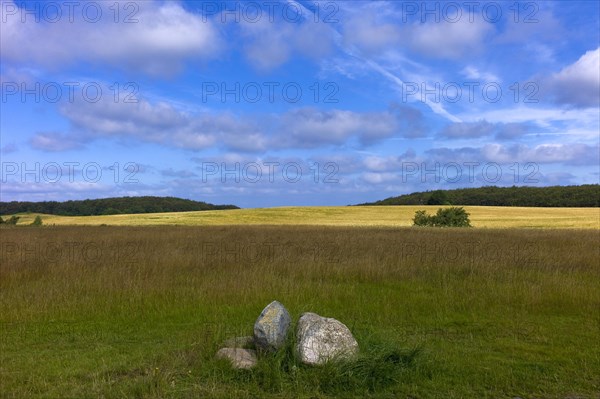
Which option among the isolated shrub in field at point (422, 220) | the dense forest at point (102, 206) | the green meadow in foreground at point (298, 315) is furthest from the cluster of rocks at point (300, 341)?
the dense forest at point (102, 206)

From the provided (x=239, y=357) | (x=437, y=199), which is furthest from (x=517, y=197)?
(x=239, y=357)

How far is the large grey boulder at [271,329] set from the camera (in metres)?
5.95

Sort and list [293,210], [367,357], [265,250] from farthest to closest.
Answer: [293,210] < [265,250] < [367,357]

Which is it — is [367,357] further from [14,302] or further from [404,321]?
[14,302]

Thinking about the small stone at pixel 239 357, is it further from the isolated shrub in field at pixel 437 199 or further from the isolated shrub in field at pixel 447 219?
the isolated shrub in field at pixel 437 199

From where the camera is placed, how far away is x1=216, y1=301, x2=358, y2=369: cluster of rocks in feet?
18.8

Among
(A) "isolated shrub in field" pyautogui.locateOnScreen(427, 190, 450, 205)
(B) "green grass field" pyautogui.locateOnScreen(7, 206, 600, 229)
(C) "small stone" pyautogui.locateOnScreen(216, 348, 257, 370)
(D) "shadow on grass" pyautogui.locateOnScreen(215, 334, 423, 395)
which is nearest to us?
(D) "shadow on grass" pyautogui.locateOnScreen(215, 334, 423, 395)

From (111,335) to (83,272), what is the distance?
5.26 metres

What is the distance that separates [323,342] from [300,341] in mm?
300

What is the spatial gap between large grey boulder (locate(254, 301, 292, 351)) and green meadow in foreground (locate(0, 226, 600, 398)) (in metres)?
0.22

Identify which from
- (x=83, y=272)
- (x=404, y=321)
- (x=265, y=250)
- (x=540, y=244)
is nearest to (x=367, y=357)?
(x=404, y=321)

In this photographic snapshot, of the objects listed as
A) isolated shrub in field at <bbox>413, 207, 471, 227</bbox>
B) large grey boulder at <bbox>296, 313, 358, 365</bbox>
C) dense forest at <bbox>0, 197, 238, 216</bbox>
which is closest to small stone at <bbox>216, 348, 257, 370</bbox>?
large grey boulder at <bbox>296, 313, 358, 365</bbox>

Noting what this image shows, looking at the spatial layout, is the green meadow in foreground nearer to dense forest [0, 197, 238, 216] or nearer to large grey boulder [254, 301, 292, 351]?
large grey boulder [254, 301, 292, 351]

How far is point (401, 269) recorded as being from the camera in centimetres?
1329
